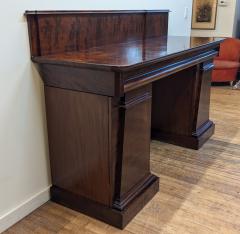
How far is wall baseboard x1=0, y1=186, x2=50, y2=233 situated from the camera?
162 cm

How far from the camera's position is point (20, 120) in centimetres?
161

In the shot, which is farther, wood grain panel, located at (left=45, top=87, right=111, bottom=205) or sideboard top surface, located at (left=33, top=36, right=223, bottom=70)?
wood grain panel, located at (left=45, top=87, right=111, bottom=205)

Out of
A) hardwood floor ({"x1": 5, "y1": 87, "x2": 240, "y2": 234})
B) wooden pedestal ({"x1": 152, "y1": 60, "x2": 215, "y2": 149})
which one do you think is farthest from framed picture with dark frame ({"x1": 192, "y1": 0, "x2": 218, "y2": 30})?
hardwood floor ({"x1": 5, "y1": 87, "x2": 240, "y2": 234})

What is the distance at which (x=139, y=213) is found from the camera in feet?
5.81

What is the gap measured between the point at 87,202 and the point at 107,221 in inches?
6.0

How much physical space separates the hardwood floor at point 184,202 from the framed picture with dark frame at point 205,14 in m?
2.81

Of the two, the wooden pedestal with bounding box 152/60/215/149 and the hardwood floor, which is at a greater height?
the wooden pedestal with bounding box 152/60/215/149

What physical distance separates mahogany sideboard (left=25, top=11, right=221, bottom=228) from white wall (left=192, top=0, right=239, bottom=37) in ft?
10.4

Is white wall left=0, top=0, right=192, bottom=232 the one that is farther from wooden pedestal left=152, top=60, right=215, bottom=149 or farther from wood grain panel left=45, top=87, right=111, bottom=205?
wooden pedestal left=152, top=60, right=215, bottom=149

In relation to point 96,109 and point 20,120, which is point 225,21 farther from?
point 20,120

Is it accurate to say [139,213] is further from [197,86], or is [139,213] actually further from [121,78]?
[197,86]

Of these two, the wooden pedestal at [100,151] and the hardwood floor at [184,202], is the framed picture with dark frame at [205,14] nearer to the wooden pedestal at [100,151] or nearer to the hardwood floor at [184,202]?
the hardwood floor at [184,202]

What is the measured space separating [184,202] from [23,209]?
93 cm

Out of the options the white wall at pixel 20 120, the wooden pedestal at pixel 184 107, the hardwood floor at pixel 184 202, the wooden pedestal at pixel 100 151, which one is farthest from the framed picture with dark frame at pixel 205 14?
the wooden pedestal at pixel 100 151
